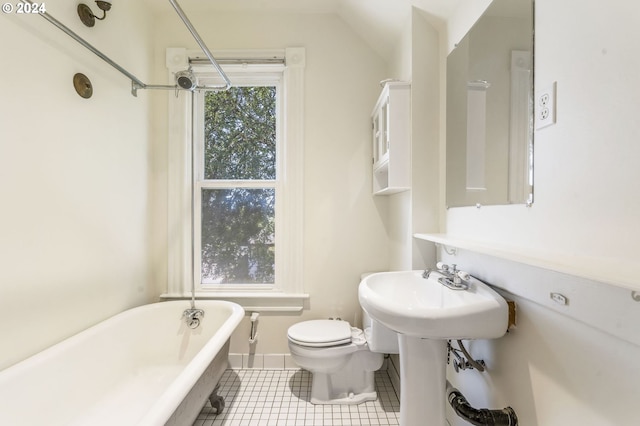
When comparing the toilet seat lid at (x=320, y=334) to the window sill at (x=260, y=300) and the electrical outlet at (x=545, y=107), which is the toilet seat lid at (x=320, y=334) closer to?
the window sill at (x=260, y=300)

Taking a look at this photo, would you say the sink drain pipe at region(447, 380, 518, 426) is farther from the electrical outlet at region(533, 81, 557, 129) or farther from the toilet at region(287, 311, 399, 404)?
the electrical outlet at region(533, 81, 557, 129)

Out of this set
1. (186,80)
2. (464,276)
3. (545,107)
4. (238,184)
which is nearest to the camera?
(545,107)

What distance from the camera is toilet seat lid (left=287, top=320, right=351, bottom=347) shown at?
5.29 feet

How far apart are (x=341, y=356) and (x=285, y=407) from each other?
444mm

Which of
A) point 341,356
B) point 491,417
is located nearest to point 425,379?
point 491,417

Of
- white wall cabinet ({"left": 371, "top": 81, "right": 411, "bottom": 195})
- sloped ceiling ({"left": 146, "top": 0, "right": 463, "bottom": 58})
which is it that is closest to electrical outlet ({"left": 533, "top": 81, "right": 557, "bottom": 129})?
white wall cabinet ({"left": 371, "top": 81, "right": 411, "bottom": 195})

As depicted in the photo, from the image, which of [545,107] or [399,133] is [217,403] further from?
[545,107]

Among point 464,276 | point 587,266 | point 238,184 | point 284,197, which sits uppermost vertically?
point 238,184

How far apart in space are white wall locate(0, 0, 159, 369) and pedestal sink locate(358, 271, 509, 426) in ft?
4.63

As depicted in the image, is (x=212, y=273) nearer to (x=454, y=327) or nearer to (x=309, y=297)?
(x=309, y=297)

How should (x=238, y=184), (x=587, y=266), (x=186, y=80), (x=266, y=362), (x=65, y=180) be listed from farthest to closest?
(x=238, y=184) → (x=266, y=362) → (x=186, y=80) → (x=65, y=180) → (x=587, y=266)

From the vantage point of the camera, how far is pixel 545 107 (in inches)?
32.9

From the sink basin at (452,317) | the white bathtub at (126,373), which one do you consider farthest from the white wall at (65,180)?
the sink basin at (452,317)

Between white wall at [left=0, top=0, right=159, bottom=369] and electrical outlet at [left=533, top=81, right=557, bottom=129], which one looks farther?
white wall at [left=0, top=0, right=159, bottom=369]
